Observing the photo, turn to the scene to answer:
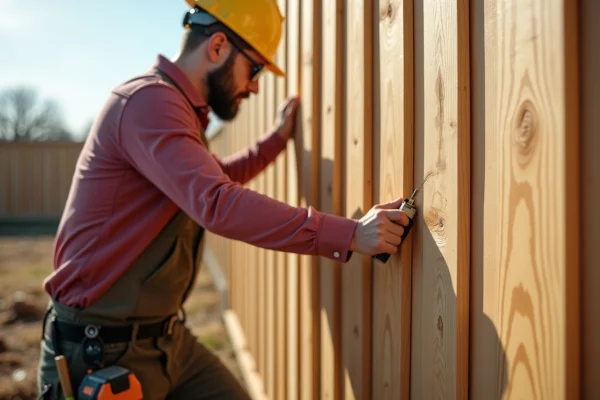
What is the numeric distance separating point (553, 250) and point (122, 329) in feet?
5.70

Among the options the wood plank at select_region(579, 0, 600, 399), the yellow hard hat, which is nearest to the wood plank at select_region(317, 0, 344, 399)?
the yellow hard hat

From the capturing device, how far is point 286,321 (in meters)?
3.30

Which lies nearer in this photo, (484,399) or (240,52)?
(484,399)

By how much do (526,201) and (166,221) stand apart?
1531mm

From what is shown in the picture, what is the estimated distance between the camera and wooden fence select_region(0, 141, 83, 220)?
18.5 m

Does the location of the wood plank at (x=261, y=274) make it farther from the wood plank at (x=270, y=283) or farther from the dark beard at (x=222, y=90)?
the dark beard at (x=222, y=90)

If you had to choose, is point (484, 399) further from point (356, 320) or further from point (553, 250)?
point (356, 320)

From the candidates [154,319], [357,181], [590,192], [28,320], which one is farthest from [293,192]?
[28,320]

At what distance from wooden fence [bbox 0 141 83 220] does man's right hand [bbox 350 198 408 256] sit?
61.5 feet

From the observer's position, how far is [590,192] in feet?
3.73

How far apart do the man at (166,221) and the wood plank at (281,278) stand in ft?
2.38

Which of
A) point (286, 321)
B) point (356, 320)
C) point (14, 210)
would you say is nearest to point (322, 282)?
point (356, 320)

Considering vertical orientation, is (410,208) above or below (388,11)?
below

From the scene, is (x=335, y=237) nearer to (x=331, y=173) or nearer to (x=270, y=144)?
(x=331, y=173)
